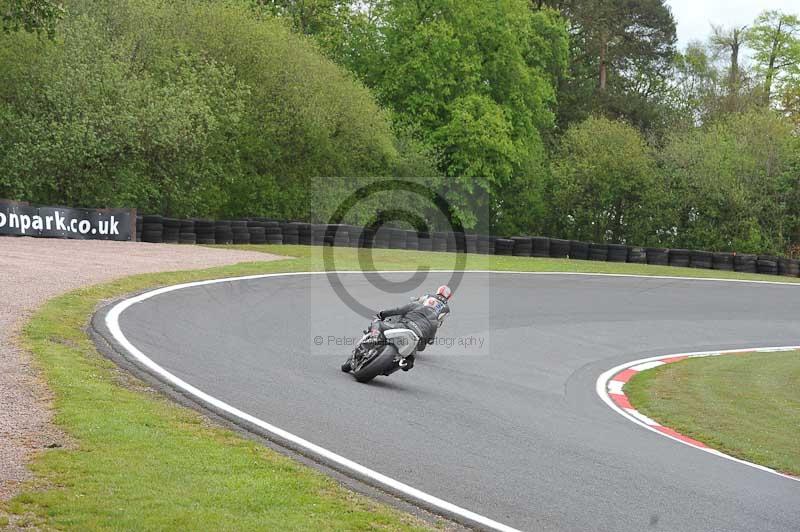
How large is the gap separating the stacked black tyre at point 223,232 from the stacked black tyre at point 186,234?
35.9 inches

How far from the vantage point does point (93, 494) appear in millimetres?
6527

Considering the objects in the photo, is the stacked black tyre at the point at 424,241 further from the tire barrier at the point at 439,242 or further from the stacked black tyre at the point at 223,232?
the stacked black tyre at the point at 223,232

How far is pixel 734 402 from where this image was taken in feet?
46.1

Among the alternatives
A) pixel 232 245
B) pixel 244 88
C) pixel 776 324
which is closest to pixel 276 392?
pixel 776 324

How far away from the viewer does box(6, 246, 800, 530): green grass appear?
20.5ft

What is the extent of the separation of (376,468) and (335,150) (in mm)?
33963

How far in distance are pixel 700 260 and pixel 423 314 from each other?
25.1m

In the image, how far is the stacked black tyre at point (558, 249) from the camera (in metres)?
34.8

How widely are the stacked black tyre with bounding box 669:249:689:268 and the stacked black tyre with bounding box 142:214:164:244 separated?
18521mm

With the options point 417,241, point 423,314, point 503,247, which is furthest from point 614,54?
point 423,314

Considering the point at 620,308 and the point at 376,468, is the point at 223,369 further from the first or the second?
the point at 620,308

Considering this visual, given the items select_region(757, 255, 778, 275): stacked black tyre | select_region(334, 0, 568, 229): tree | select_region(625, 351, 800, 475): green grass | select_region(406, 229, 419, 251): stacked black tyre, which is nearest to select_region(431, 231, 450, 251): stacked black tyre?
select_region(406, 229, 419, 251): stacked black tyre

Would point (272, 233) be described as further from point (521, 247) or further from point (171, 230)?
point (521, 247)

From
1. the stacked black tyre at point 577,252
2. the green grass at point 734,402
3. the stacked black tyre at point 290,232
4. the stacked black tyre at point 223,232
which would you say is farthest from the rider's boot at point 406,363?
the stacked black tyre at point 577,252
